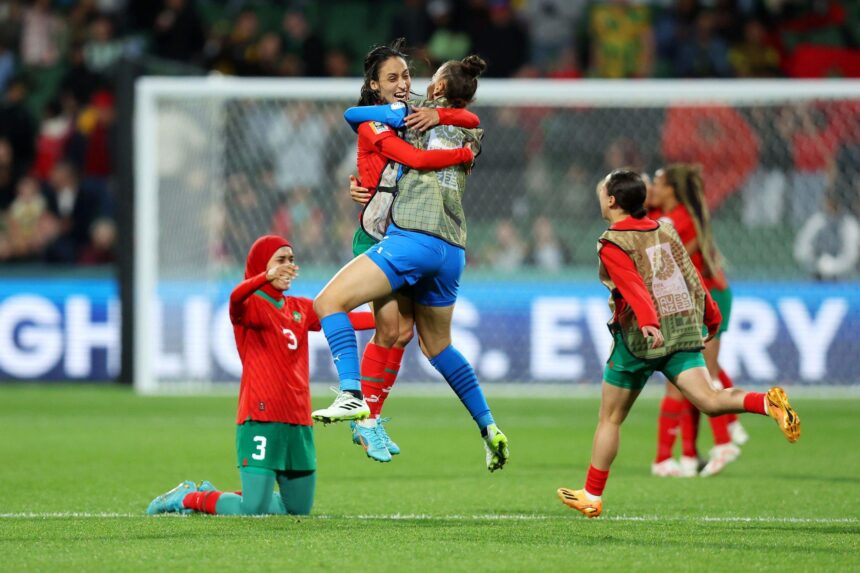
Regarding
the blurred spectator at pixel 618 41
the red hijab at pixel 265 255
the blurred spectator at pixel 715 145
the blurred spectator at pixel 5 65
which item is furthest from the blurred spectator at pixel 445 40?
the red hijab at pixel 265 255

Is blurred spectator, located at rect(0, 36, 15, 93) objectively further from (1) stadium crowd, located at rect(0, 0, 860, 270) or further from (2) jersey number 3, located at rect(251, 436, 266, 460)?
(2) jersey number 3, located at rect(251, 436, 266, 460)

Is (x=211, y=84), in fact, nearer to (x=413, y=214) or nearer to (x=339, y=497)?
(x=339, y=497)

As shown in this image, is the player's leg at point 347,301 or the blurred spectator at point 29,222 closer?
the player's leg at point 347,301

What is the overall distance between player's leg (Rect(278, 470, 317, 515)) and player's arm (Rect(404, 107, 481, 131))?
72.3 inches

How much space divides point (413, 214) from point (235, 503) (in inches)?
68.1

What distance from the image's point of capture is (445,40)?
1889 centimetres

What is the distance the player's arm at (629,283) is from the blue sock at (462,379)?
2.84 ft

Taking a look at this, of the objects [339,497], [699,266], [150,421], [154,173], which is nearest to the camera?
[339,497]

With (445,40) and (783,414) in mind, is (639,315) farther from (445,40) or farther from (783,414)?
(445,40)

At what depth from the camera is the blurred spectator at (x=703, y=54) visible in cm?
1886

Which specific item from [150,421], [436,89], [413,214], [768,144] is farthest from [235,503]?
[768,144]

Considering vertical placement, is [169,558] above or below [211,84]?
below

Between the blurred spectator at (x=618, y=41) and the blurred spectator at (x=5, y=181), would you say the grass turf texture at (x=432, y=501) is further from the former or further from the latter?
the blurred spectator at (x=618, y=41)

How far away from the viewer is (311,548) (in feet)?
19.6
